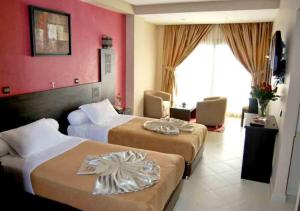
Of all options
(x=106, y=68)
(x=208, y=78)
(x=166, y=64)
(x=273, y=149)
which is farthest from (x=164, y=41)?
(x=273, y=149)

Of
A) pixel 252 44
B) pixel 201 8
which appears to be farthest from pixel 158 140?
pixel 252 44

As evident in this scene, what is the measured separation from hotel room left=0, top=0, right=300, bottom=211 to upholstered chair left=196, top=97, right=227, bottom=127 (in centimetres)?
2

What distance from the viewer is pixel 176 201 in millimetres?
A: 2725

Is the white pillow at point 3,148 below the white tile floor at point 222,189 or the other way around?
the other way around

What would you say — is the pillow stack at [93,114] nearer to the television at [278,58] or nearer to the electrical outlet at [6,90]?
the electrical outlet at [6,90]

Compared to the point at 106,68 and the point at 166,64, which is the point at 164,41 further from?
the point at 106,68

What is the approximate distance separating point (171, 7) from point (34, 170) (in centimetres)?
384

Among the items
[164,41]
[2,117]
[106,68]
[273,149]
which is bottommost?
[273,149]

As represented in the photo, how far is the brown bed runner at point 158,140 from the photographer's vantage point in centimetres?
321

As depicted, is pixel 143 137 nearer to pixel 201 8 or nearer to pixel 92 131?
pixel 92 131

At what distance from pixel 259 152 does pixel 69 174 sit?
239 cm

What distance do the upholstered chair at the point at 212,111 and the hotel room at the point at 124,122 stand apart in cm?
2

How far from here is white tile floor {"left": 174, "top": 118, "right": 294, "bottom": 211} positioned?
2736mm

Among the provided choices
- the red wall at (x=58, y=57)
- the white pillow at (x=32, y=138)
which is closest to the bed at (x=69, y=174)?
the white pillow at (x=32, y=138)
